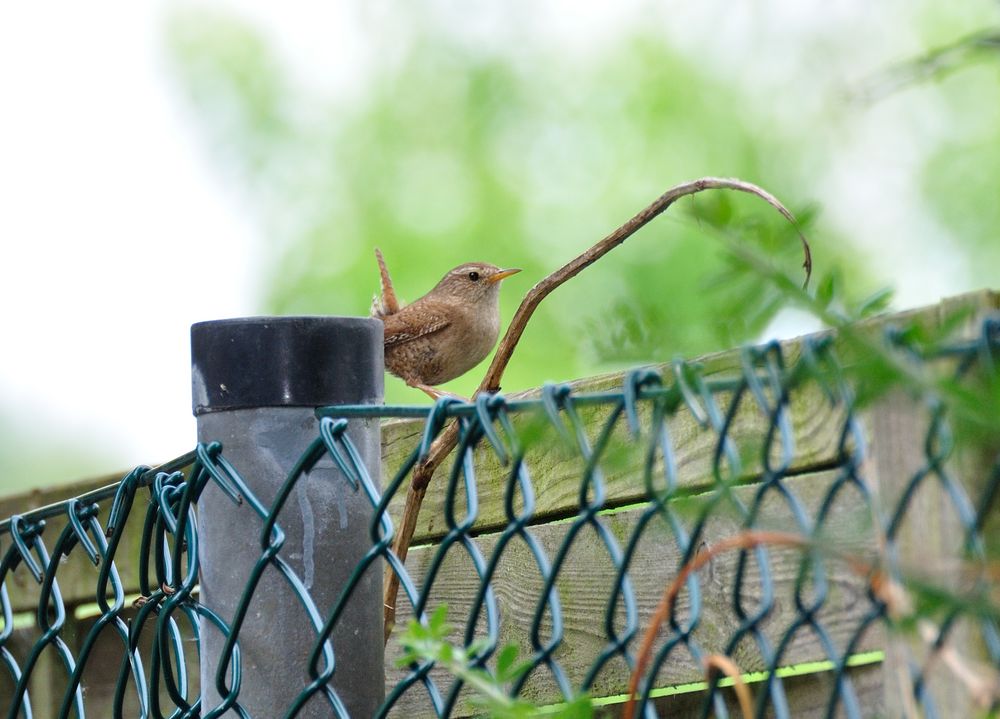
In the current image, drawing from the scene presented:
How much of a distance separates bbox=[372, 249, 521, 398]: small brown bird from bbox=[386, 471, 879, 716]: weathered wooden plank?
2.74 metres

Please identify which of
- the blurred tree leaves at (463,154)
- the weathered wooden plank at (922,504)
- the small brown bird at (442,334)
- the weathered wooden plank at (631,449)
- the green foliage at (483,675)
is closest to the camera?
the green foliage at (483,675)

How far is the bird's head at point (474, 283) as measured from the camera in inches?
203

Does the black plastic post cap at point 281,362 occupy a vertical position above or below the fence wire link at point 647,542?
above

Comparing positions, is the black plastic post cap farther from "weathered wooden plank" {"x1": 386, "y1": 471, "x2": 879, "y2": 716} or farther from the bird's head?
the bird's head

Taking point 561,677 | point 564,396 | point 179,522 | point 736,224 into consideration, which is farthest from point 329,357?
point 736,224

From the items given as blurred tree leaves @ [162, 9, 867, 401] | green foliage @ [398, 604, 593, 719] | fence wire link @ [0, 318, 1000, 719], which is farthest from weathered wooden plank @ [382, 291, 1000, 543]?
blurred tree leaves @ [162, 9, 867, 401]

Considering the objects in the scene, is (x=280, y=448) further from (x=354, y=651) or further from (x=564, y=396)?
(x=564, y=396)

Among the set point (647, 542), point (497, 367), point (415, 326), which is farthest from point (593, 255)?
point (415, 326)

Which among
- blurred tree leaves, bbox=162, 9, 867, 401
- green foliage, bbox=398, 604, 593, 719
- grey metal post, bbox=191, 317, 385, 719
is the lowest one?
green foliage, bbox=398, 604, 593, 719

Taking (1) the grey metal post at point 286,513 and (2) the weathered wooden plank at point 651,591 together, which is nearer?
(2) the weathered wooden plank at point 651,591

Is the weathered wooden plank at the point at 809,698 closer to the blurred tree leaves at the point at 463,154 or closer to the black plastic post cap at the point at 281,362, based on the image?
the black plastic post cap at the point at 281,362

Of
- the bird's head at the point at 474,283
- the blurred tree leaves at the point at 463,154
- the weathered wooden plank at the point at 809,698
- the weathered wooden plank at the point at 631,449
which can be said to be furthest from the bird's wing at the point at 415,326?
the blurred tree leaves at the point at 463,154

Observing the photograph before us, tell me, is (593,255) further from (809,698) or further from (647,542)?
(809,698)

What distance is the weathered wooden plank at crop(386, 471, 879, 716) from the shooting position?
138 centimetres
